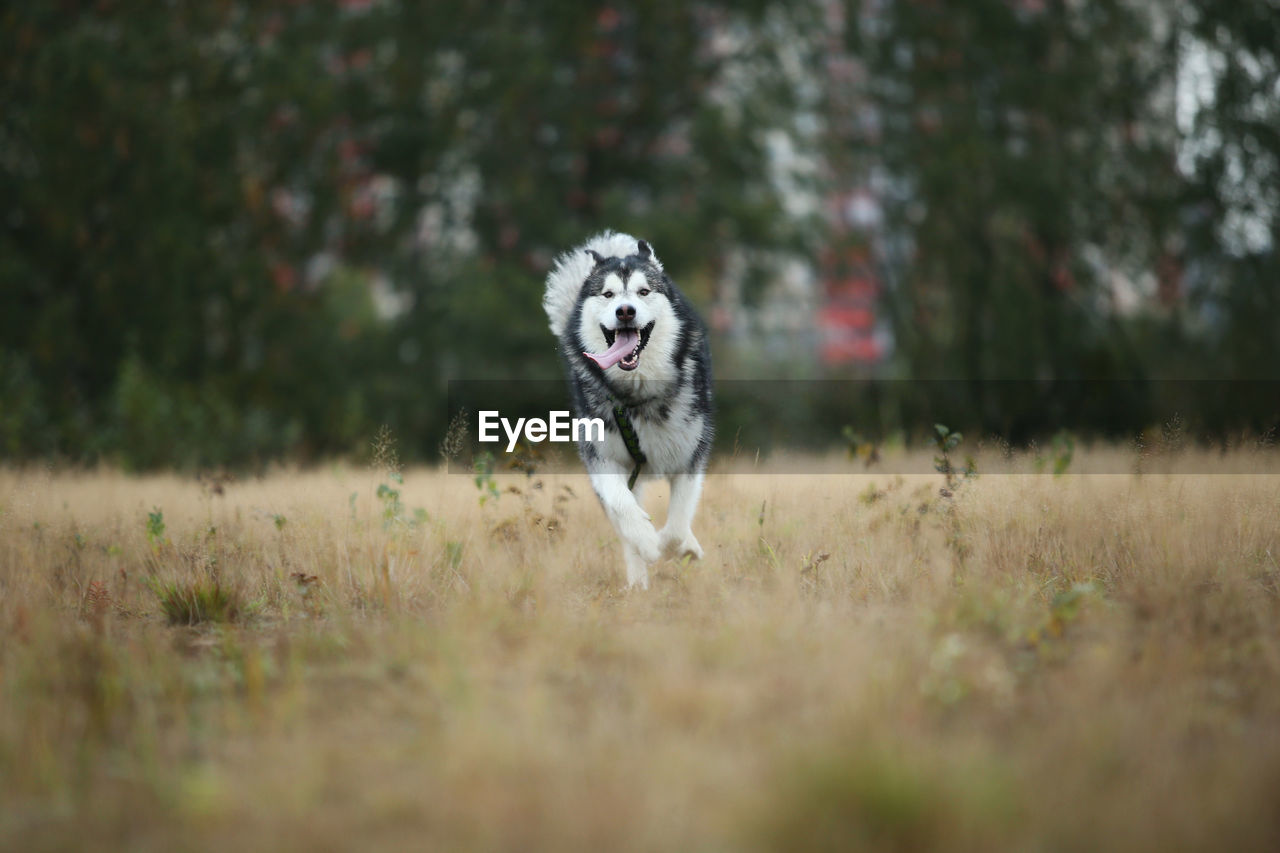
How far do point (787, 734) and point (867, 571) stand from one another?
2.32 m

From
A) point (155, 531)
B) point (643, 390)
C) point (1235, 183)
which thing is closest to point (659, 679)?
point (643, 390)

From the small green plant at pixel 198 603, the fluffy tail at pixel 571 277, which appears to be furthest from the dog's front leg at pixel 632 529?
the small green plant at pixel 198 603

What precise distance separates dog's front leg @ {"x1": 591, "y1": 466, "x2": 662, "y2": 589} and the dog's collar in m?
0.31

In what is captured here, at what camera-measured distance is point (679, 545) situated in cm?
569

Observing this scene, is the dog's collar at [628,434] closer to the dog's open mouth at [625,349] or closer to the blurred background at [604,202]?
the dog's open mouth at [625,349]

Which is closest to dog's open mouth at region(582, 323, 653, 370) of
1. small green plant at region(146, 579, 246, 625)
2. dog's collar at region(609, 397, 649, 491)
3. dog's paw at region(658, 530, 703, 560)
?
dog's collar at region(609, 397, 649, 491)

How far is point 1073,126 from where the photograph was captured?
15414 mm

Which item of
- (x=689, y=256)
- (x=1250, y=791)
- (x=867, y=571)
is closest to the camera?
(x=1250, y=791)

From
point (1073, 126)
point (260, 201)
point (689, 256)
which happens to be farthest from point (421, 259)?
point (1073, 126)

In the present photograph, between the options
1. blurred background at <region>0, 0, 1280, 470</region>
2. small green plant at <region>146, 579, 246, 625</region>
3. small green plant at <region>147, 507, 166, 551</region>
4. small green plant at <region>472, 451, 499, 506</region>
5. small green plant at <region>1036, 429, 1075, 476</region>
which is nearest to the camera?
small green plant at <region>146, 579, 246, 625</region>

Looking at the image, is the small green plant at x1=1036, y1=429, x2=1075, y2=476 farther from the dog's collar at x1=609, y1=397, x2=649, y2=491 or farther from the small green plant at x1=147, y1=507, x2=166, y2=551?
the small green plant at x1=147, y1=507, x2=166, y2=551

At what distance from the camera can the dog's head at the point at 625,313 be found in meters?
5.86

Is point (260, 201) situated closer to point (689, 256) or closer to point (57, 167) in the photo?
point (57, 167)

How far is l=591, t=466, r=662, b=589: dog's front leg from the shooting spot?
5215mm
